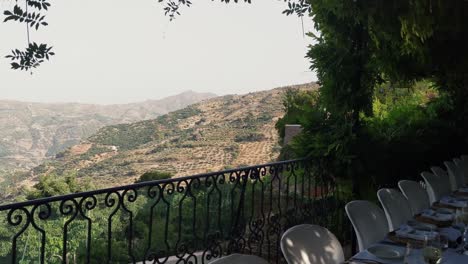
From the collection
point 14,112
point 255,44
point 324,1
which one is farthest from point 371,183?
point 14,112

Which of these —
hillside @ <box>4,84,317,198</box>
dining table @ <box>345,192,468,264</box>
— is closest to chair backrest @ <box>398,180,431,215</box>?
dining table @ <box>345,192,468,264</box>

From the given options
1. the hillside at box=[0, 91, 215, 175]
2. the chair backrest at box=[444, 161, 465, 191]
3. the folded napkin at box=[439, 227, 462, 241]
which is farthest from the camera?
the hillside at box=[0, 91, 215, 175]

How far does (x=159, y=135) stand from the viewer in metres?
32.9

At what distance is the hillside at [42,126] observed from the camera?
33.7 m

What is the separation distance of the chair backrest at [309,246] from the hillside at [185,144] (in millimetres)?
23209

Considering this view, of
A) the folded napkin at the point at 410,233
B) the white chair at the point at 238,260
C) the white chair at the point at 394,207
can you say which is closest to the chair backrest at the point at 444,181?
the white chair at the point at 394,207

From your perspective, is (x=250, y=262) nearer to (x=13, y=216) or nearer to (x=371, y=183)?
(x=13, y=216)

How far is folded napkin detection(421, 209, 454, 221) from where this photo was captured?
9.71 feet

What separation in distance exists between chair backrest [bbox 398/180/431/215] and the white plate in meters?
1.50

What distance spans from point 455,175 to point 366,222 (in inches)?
121

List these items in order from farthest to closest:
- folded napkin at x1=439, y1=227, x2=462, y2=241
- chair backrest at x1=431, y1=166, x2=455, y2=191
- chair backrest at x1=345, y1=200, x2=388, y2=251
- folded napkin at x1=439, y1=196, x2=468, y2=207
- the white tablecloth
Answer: chair backrest at x1=431, y1=166, x2=455, y2=191 → folded napkin at x1=439, y1=196, x2=468, y2=207 → chair backrest at x1=345, y1=200, x2=388, y2=251 → folded napkin at x1=439, y1=227, x2=462, y2=241 → the white tablecloth

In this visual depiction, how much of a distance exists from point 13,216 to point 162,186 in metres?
0.98

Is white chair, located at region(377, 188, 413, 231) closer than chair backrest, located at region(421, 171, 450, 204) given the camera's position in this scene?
Yes

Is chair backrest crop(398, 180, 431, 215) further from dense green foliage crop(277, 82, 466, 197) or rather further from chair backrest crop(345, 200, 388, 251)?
chair backrest crop(345, 200, 388, 251)
